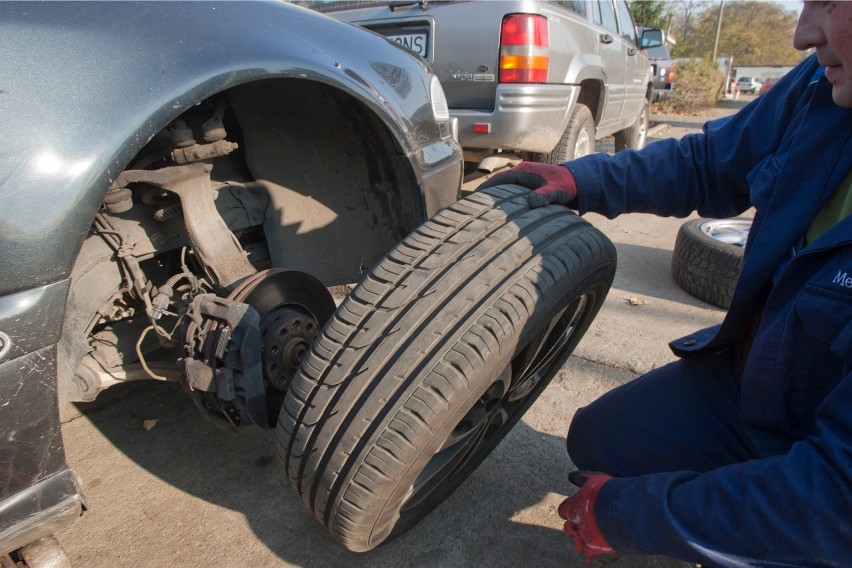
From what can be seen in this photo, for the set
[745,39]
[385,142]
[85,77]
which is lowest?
[745,39]

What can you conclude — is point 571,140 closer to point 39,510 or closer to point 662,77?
point 39,510

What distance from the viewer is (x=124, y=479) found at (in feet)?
6.14

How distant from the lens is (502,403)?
1.76 metres

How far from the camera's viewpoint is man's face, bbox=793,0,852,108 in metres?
1.00

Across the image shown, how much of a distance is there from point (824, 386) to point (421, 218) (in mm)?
1245

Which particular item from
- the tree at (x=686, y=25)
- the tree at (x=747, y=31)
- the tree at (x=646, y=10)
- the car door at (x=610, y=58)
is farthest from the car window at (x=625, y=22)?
the tree at (x=747, y=31)

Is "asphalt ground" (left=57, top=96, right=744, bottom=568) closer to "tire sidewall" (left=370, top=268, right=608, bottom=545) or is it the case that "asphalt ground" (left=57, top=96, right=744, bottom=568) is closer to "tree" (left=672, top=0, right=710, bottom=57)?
"tire sidewall" (left=370, top=268, right=608, bottom=545)

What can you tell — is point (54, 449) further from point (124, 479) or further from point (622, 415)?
point (622, 415)

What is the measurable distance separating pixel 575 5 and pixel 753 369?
13.0ft

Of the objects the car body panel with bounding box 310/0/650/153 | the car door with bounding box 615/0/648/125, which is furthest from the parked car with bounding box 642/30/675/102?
the car body panel with bounding box 310/0/650/153

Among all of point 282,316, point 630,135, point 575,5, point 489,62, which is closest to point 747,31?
point 630,135

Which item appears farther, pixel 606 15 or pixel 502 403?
pixel 606 15

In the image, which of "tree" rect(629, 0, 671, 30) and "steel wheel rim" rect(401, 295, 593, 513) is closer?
"steel wheel rim" rect(401, 295, 593, 513)

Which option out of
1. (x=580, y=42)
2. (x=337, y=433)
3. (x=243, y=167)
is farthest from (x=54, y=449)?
(x=580, y=42)
